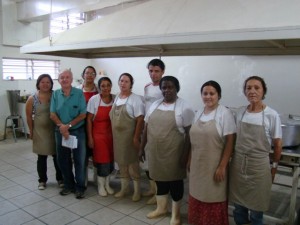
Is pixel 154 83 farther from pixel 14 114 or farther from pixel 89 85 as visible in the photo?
pixel 14 114

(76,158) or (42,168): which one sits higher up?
(76,158)

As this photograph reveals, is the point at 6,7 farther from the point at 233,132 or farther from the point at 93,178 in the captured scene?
the point at 233,132

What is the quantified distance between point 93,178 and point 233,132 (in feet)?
6.49

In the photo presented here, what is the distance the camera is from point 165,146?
7.23 feet

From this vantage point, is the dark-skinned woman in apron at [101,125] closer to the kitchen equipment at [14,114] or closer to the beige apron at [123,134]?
the beige apron at [123,134]

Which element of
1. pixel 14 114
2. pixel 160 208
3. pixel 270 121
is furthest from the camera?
pixel 14 114

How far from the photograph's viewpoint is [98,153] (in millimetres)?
2803

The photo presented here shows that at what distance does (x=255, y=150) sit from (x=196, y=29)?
3.28ft

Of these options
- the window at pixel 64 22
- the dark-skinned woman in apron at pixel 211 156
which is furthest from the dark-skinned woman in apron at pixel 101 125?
the window at pixel 64 22

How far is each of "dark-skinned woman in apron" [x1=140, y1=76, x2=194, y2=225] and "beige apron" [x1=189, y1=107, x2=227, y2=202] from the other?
0.18m

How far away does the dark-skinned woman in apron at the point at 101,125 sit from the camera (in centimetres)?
272

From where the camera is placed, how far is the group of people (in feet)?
6.27

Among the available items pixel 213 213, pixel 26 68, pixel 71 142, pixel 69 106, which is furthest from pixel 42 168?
pixel 26 68

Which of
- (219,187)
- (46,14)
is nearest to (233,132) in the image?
(219,187)
